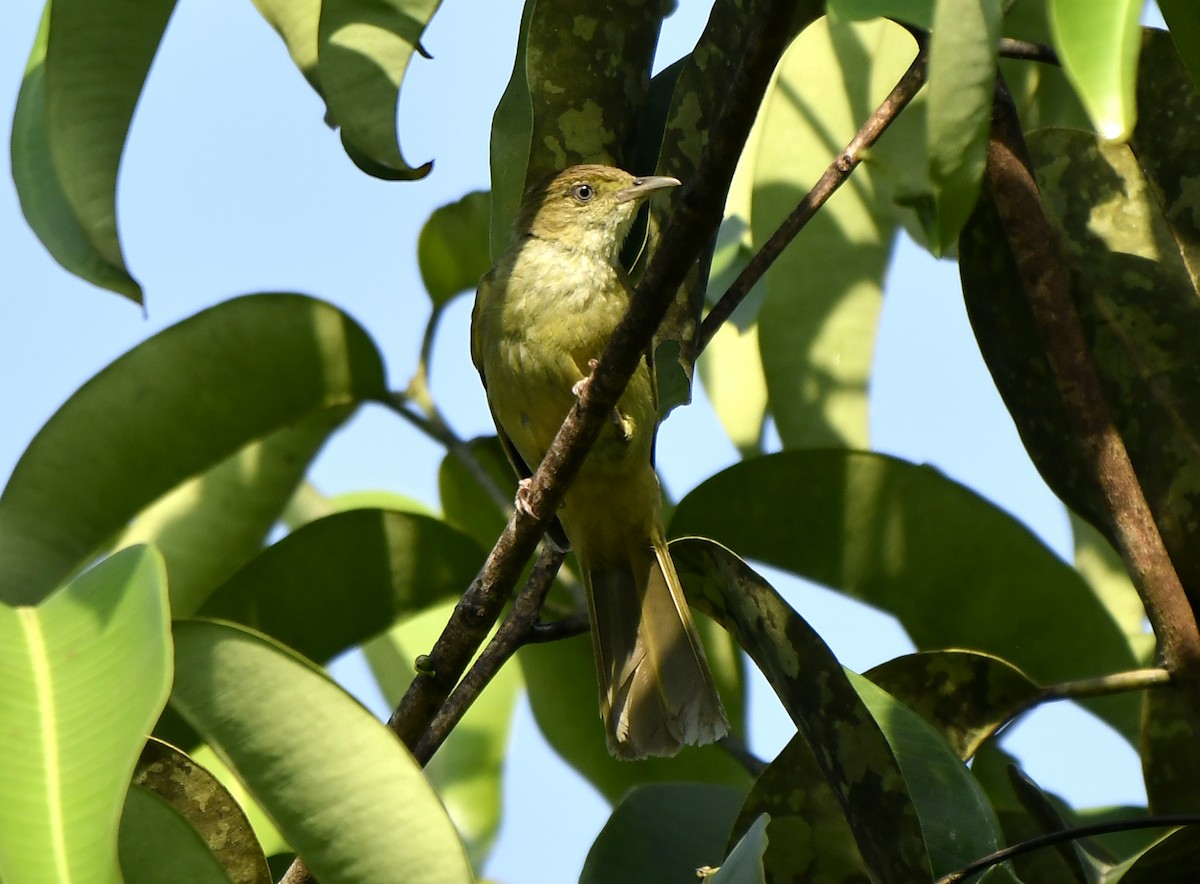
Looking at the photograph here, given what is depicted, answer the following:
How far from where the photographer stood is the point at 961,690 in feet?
7.50

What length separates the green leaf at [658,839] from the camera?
2330mm

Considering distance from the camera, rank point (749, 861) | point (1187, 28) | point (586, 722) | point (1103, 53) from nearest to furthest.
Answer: point (1103, 53) < point (1187, 28) < point (749, 861) < point (586, 722)

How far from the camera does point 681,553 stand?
2363mm

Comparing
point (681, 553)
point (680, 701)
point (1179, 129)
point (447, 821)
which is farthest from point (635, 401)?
point (447, 821)

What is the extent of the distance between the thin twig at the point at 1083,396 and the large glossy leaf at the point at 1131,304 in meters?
0.05

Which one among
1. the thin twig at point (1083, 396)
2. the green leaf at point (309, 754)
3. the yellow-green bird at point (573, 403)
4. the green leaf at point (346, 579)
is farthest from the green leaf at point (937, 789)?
the yellow-green bird at point (573, 403)

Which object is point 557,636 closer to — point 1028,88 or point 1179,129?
point 1179,129

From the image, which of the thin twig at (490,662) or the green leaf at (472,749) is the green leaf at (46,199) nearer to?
the thin twig at (490,662)

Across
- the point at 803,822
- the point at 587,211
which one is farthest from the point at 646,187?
the point at 803,822

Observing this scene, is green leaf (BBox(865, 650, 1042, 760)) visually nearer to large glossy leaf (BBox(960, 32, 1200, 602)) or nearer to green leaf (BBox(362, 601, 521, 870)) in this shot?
large glossy leaf (BBox(960, 32, 1200, 602))

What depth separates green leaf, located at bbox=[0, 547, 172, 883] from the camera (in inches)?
51.6

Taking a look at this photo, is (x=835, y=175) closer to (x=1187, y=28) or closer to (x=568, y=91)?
(x=568, y=91)

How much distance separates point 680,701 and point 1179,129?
1392 mm

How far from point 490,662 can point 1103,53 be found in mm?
1431
